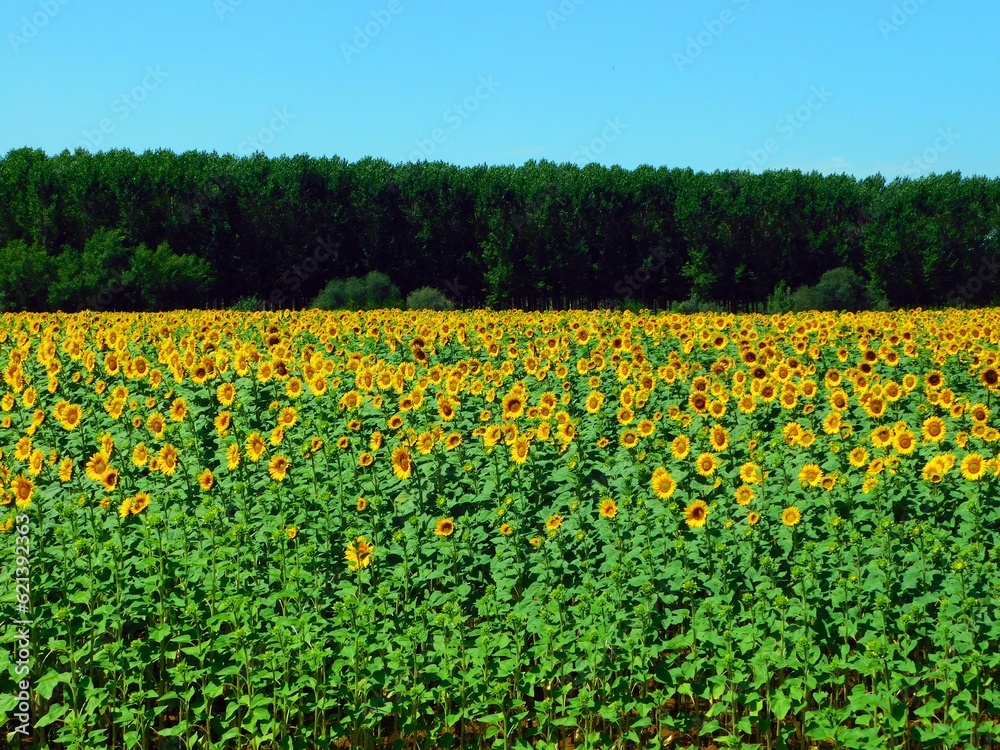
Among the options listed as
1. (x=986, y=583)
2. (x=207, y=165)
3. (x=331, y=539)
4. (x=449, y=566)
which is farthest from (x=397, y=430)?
(x=207, y=165)

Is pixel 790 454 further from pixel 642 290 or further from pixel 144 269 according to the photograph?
pixel 642 290

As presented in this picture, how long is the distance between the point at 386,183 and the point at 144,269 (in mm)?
16025

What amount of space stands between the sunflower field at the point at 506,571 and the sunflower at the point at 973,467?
0.07 meters

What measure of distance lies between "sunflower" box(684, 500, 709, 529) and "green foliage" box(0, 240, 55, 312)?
36046 millimetres

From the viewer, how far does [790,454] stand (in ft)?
27.3

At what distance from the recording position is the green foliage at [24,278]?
37594 millimetres

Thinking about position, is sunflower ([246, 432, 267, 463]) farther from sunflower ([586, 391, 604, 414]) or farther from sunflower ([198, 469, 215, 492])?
sunflower ([586, 391, 604, 414])

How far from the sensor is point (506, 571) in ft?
21.4

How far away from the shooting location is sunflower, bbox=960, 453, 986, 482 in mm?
7020
